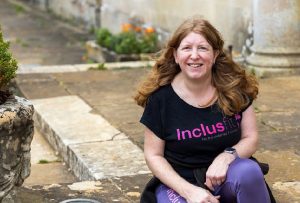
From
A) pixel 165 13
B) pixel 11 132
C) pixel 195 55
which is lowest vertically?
pixel 165 13

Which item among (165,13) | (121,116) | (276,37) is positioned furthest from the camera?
(165,13)

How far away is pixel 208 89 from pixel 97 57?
26.2ft

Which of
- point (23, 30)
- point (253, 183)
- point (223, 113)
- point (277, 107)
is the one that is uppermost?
point (223, 113)

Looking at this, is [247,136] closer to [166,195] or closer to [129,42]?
[166,195]

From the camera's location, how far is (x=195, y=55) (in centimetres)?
342

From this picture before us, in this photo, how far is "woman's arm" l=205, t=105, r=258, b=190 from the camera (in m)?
3.34

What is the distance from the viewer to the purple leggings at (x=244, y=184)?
10.7 ft

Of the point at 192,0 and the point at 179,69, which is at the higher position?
the point at 179,69

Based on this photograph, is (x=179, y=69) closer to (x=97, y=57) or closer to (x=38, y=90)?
(x=38, y=90)

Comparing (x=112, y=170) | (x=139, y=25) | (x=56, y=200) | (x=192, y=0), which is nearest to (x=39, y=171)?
(x=112, y=170)

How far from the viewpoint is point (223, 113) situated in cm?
347

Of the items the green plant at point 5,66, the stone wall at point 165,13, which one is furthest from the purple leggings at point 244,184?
the stone wall at point 165,13

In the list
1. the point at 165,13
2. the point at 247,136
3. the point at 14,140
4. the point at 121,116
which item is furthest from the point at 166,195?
the point at 165,13

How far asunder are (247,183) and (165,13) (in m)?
8.11
